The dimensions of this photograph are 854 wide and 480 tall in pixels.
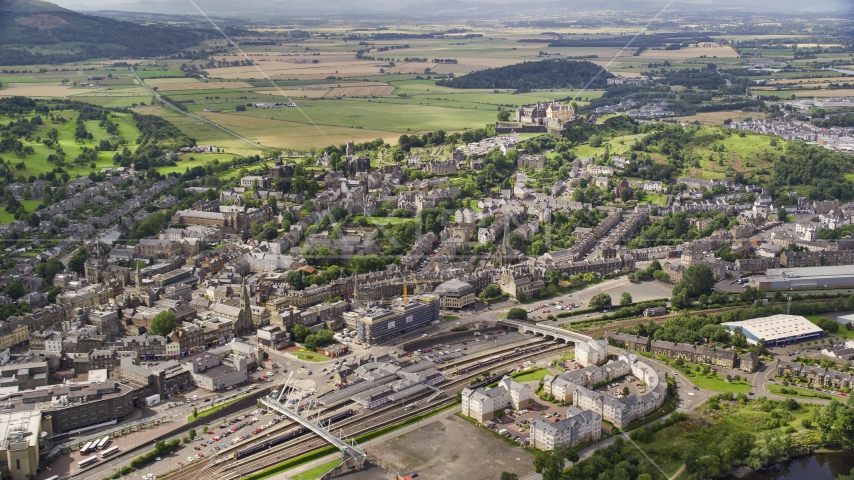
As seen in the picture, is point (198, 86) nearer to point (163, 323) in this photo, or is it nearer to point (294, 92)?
point (294, 92)

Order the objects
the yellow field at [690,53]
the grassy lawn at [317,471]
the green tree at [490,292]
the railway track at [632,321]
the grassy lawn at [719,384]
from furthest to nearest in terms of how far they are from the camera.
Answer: the yellow field at [690,53] < the green tree at [490,292] < the railway track at [632,321] < the grassy lawn at [719,384] < the grassy lawn at [317,471]

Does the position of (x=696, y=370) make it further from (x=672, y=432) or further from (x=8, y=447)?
(x=8, y=447)

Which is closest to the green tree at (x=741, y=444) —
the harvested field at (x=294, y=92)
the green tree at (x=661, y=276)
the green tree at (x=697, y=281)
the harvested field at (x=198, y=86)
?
the green tree at (x=697, y=281)

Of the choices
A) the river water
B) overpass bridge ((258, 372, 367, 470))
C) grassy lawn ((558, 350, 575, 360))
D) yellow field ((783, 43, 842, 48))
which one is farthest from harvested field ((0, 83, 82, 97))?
yellow field ((783, 43, 842, 48))

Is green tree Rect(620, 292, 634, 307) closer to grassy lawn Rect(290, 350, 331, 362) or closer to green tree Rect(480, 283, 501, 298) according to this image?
green tree Rect(480, 283, 501, 298)

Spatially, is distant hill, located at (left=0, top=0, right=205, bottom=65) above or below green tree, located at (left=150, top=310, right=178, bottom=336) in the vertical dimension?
above

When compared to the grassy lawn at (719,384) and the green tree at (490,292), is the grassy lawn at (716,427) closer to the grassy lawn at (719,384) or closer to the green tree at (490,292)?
the grassy lawn at (719,384)

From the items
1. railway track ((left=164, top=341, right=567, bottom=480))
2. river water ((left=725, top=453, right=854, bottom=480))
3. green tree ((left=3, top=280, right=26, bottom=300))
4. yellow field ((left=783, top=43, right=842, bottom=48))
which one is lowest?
river water ((left=725, top=453, right=854, bottom=480))

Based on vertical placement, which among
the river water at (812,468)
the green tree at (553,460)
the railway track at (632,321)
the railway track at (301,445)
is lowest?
the river water at (812,468)
